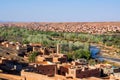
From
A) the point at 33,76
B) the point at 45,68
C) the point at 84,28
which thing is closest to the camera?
the point at 33,76

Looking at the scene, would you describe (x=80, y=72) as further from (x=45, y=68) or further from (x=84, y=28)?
(x=84, y=28)

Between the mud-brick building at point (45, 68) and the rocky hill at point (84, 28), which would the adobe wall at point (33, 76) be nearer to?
Result: the mud-brick building at point (45, 68)

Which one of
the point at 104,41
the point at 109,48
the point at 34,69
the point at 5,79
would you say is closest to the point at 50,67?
the point at 34,69

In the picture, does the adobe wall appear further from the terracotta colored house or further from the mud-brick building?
the terracotta colored house

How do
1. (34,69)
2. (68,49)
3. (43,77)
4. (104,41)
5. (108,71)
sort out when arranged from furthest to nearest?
(104,41)
(68,49)
(108,71)
(34,69)
(43,77)

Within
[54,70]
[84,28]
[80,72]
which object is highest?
[80,72]

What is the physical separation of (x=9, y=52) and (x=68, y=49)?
7.71 m

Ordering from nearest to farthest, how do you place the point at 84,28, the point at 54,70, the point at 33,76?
the point at 33,76
the point at 54,70
the point at 84,28

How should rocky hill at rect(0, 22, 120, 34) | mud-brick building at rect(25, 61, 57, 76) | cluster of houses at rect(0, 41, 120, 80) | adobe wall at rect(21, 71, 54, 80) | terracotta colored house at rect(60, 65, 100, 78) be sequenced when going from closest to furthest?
adobe wall at rect(21, 71, 54, 80), cluster of houses at rect(0, 41, 120, 80), terracotta colored house at rect(60, 65, 100, 78), mud-brick building at rect(25, 61, 57, 76), rocky hill at rect(0, 22, 120, 34)

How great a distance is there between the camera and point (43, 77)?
55.3 ft

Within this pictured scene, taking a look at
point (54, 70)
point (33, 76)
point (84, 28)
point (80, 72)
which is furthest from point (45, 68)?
point (84, 28)

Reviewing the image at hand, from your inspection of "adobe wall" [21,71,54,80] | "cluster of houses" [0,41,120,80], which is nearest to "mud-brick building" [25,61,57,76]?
"cluster of houses" [0,41,120,80]

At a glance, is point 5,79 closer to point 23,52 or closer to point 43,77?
point 43,77

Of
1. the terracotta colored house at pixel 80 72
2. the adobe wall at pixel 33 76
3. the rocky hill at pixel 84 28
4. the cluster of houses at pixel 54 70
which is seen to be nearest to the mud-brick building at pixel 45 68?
the cluster of houses at pixel 54 70
